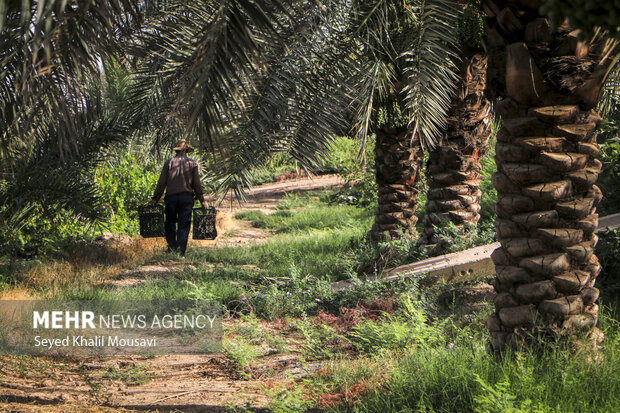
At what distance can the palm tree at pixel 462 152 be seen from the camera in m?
7.08

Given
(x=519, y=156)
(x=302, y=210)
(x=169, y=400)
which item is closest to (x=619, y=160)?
(x=519, y=156)

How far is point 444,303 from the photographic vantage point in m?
6.03

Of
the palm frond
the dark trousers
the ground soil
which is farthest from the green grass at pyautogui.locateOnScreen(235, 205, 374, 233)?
the ground soil

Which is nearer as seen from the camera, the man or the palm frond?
the palm frond

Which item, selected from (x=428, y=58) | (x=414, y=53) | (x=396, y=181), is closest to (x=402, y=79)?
(x=414, y=53)

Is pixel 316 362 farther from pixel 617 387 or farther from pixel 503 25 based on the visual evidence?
pixel 503 25

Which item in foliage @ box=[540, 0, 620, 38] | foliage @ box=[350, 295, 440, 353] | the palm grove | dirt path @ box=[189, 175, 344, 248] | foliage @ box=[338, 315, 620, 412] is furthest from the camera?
dirt path @ box=[189, 175, 344, 248]

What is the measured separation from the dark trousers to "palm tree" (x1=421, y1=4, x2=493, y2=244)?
347cm

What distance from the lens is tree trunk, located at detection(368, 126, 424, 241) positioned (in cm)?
837

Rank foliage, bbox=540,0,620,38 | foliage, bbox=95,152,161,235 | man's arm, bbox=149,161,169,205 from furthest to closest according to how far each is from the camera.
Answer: foliage, bbox=95,152,161,235, man's arm, bbox=149,161,169,205, foliage, bbox=540,0,620,38

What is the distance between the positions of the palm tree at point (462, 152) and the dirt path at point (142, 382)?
298 centimetres

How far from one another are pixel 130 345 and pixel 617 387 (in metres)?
3.91

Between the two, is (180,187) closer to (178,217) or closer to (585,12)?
(178,217)

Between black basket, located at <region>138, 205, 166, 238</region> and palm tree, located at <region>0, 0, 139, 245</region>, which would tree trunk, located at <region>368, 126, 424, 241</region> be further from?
palm tree, located at <region>0, 0, 139, 245</region>
